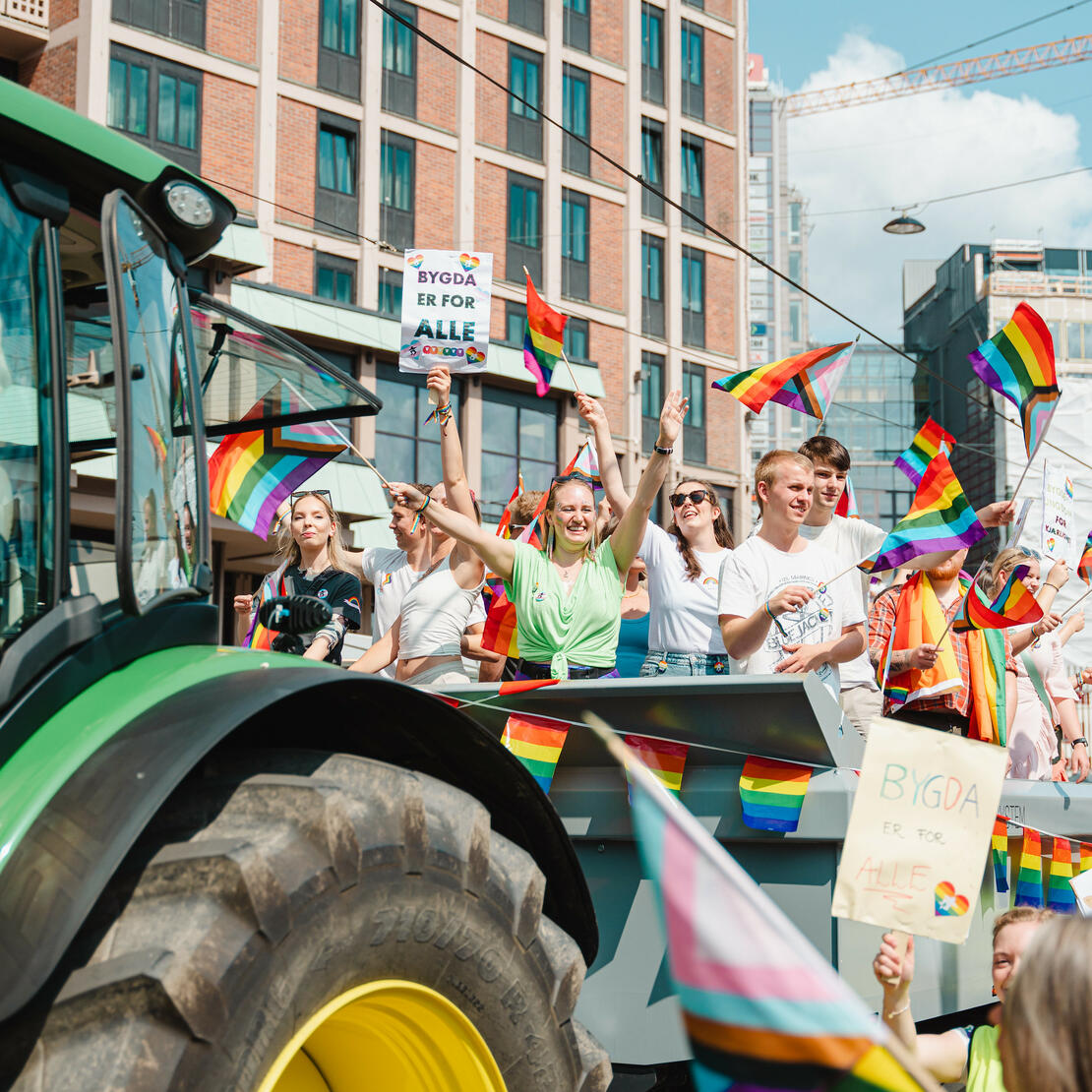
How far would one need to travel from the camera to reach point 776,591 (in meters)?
4.82

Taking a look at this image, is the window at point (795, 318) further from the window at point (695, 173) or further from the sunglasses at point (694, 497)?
the sunglasses at point (694, 497)

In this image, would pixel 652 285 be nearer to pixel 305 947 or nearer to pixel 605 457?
pixel 605 457

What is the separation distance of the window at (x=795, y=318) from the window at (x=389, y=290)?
10820 centimetres

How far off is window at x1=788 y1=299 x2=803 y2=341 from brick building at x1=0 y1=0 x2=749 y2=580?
321 feet

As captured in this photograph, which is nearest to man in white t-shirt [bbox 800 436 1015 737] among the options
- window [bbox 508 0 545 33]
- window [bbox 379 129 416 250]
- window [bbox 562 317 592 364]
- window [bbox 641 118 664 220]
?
window [bbox 379 129 416 250]

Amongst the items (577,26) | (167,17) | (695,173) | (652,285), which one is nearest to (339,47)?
(167,17)

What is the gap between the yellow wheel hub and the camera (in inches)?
94.4

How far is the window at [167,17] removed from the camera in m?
26.1

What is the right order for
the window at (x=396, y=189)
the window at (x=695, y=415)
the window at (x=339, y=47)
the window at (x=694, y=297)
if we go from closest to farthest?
1. the window at (x=339, y=47)
2. the window at (x=396, y=189)
3. the window at (x=695, y=415)
4. the window at (x=694, y=297)

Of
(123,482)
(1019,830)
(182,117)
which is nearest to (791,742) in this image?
(1019,830)

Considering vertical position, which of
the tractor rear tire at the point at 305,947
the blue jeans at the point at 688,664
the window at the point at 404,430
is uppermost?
the window at the point at 404,430

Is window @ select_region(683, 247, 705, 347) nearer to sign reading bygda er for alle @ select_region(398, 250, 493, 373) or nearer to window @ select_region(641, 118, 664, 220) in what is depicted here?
window @ select_region(641, 118, 664, 220)

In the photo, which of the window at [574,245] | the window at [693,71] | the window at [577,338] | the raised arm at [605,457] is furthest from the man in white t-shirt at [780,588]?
the window at [693,71]

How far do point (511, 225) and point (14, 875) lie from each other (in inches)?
1236
